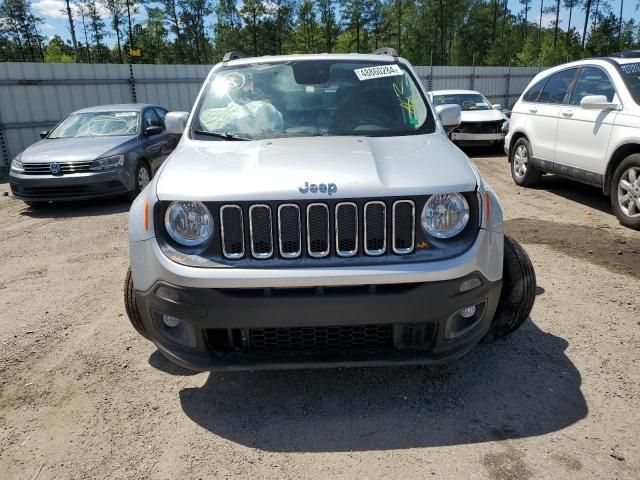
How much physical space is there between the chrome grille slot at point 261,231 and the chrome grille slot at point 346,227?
33 cm

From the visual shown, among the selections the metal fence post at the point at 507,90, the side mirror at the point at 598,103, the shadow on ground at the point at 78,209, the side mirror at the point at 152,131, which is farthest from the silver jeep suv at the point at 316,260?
the metal fence post at the point at 507,90

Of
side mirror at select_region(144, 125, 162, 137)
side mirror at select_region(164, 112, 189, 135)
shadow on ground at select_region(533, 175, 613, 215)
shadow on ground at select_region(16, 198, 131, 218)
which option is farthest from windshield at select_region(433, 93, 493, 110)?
side mirror at select_region(164, 112, 189, 135)

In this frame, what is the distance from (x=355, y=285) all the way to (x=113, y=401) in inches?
64.2

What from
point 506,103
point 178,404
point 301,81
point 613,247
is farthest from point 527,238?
point 506,103

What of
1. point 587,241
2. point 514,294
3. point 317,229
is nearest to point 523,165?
point 587,241

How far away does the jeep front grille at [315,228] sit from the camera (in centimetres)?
253

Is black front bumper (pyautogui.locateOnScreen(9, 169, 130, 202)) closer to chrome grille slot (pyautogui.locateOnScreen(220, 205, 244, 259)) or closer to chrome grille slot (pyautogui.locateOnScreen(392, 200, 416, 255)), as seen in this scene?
chrome grille slot (pyautogui.locateOnScreen(220, 205, 244, 259))

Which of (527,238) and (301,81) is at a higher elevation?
(301,81)

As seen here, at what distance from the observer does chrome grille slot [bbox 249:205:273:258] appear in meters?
2.54

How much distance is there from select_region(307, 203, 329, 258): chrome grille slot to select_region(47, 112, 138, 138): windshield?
24.8 feet

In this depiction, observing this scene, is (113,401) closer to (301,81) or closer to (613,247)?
(301,81)

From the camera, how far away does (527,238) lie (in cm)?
593

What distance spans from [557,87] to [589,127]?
1.31 meters

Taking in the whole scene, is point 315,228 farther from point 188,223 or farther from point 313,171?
point 188,223
